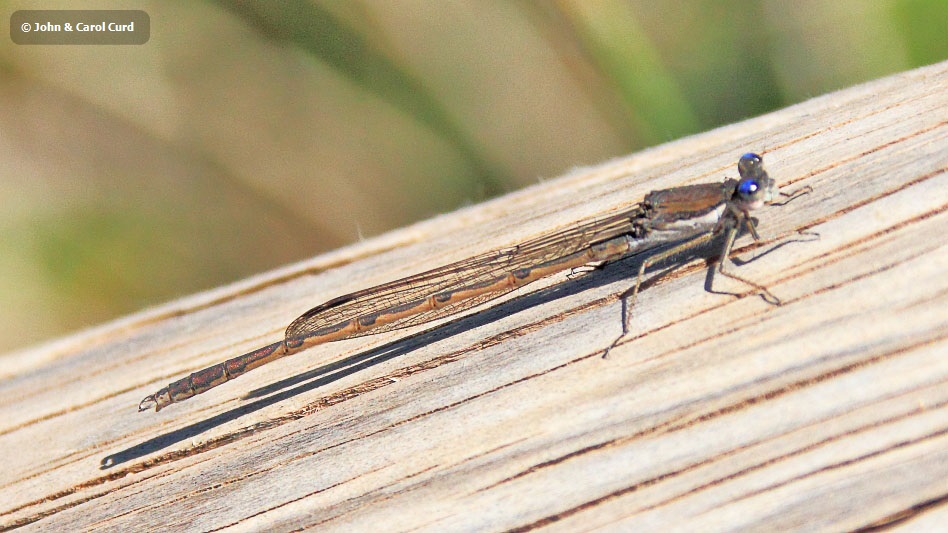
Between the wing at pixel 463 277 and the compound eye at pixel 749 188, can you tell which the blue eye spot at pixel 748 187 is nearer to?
the compound eye at pixel 749 188

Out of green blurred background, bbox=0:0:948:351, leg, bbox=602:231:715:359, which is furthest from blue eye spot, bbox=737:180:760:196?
green blurred background, bbox=0:0:948:351

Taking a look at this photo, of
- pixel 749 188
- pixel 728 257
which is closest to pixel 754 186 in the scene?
pixel 749 188

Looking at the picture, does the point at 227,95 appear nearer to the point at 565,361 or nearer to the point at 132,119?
the point at 132,119
